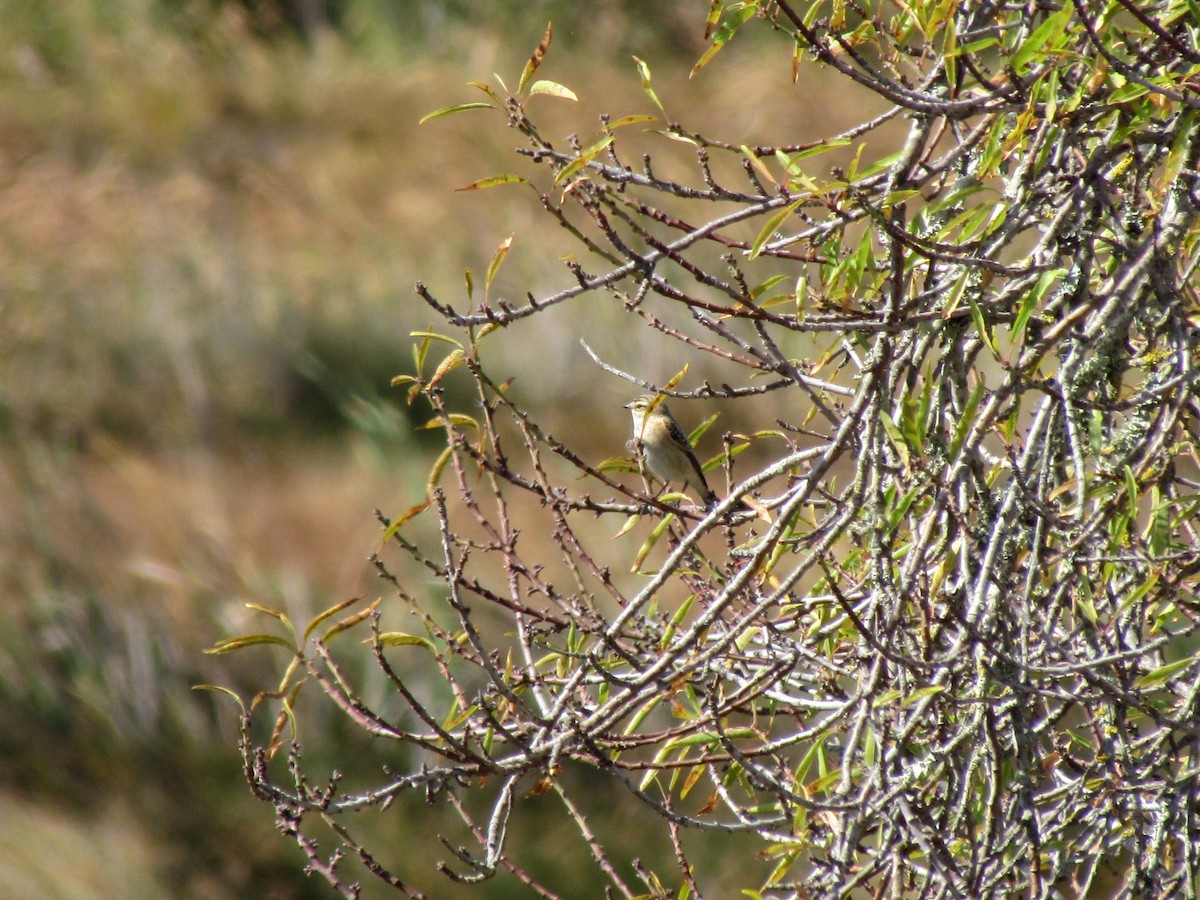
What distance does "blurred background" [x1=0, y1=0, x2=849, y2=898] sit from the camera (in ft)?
21.9

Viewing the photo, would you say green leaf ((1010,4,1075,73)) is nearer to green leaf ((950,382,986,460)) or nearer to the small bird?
green leaf ((950,382,986,460))

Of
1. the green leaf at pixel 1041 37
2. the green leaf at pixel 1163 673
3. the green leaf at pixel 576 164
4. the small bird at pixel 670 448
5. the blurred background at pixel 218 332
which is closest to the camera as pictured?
the green leaf at pixel 1041 37

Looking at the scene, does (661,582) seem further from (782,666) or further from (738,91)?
(738,91)

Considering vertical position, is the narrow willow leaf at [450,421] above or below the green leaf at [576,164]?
below

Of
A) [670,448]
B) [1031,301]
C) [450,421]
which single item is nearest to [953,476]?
[1031,301]

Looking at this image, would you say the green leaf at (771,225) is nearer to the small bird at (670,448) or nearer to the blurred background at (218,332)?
the blurred background at (218,332)

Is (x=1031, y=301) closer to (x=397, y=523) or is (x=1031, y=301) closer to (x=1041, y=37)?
(x=1041, y=37)

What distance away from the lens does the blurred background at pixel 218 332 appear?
6.67m

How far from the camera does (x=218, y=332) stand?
10859 mm

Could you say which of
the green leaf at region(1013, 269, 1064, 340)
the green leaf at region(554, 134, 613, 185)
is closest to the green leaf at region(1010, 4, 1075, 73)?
the green leaf at region(1013, 269, 1064, 340)

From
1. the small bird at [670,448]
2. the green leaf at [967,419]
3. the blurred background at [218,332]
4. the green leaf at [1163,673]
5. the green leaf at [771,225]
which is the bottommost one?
the green leaf at [1163,673]

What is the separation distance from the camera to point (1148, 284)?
6.29 feet

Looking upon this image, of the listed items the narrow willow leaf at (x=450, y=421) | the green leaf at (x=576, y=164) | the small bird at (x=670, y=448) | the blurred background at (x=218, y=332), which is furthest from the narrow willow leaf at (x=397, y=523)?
the small bird at (x=670, y=448)

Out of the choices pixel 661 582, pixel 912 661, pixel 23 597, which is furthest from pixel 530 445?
pixel 23 597
